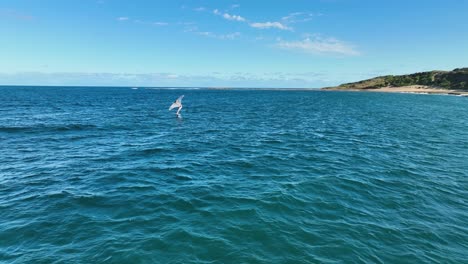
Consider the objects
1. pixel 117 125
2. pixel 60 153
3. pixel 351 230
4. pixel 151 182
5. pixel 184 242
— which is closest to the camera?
pixel 184 242

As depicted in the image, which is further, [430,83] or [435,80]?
[430,83]

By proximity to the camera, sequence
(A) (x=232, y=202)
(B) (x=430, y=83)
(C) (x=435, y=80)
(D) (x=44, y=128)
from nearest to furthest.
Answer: (A) (x=232, y=202) < (D) (x=44, y=128) < (C) (x=435, y=80) < (B) (x=430, y=83)

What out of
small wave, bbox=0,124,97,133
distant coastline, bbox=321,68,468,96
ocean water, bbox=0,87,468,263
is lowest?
ocean water, bbox=0,87,468,263

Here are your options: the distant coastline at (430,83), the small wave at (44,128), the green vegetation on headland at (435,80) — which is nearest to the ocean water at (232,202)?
the small wave at (44,128)

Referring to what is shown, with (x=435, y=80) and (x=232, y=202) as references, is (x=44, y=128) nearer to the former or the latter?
(x=232, y=202)

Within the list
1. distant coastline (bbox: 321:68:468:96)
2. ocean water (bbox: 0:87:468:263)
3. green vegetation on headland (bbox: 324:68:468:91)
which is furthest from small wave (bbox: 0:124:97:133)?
green vegetation on headland (bbox: 324:68:468:91)

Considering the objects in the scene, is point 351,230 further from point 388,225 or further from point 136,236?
point 136,236

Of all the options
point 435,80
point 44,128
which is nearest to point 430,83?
point 435,80

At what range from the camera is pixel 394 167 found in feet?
70.3

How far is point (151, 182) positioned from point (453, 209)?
58.0 feet

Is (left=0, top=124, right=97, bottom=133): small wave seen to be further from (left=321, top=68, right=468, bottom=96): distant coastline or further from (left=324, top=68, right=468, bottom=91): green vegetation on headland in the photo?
(left=324, top=68, right=468, bottom=91): green vegetation on headland

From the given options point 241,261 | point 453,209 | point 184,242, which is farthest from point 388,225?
point 184,242

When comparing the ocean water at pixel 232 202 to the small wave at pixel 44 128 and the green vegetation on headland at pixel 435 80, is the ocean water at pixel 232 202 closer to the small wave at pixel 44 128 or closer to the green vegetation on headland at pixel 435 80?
the small wave at pixel 44 128

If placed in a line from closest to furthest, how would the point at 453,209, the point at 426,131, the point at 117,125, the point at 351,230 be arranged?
the point at 351,230 < the point at 453,209 < the point at 426,131 < the point at 117,125
